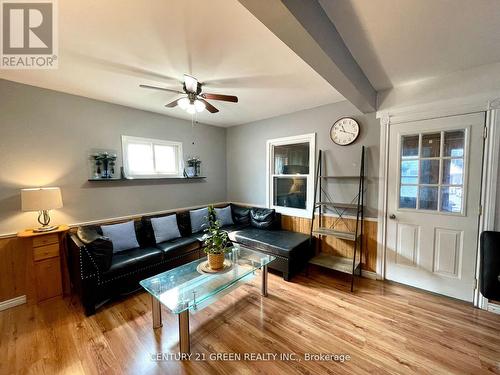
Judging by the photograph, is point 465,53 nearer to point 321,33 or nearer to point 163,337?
point 321,33

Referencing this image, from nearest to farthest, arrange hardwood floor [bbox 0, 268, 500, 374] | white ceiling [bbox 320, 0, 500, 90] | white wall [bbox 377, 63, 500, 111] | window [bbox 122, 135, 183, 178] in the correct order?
white ceiling [bbox 320, 0, 500, 90]
hardwood floor [bbox 0, 268, 500, 374]
white wall [bbox 377, 63, 500, 111]
window [bbox 122, 135, 183, 178]

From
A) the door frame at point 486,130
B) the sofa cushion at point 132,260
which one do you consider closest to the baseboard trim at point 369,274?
the door frame at point 486,130

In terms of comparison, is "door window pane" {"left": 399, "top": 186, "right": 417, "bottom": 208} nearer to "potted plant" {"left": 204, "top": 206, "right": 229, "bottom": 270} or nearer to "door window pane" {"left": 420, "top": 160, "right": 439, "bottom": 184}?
"door window pane" {"left": 420, "top": 160, "right": 439, "bottom": 184}

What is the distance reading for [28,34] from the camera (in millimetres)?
1606

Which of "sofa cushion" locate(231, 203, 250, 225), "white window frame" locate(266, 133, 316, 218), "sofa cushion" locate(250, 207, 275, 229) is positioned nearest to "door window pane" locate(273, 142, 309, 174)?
"white window frame" locate(266, 133, 316, 218)

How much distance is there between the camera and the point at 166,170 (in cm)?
369

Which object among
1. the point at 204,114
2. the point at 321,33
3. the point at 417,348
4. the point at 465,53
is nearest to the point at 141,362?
the point at 417,348

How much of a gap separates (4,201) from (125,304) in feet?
5.70

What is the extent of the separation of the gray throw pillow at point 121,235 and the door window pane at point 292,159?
99.6 inches

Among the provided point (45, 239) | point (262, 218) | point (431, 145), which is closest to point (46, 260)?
point (45, 239)

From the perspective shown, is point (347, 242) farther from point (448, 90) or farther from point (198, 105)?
point (198, 105)

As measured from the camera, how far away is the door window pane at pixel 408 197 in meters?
2.53

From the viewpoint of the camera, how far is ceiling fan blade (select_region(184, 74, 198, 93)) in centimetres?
206

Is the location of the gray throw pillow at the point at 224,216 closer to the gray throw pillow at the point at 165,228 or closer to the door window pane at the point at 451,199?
the gray throw pillow at the point at 165,228
